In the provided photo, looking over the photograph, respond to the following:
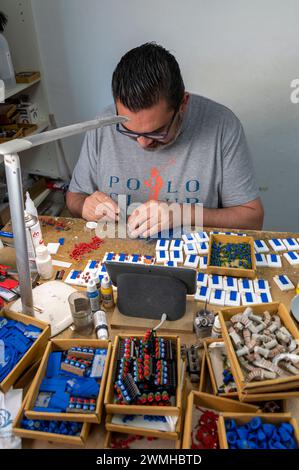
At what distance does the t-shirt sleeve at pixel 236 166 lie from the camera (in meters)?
1.60

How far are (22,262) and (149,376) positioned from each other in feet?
1.44

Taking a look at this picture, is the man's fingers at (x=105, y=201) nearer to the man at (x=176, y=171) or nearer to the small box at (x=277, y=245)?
the man at (x=176, y=171)

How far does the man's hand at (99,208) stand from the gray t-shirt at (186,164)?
0.16 m

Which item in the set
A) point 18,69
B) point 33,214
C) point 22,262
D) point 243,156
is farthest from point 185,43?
point 22,262

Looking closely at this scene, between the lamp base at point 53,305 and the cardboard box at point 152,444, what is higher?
the lamp base at point 53,305

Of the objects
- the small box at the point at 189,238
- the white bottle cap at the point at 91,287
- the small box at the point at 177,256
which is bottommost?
the small box at the point at 177,256

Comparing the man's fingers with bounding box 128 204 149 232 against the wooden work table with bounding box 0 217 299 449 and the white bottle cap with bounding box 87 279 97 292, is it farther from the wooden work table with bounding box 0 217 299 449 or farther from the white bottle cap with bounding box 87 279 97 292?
the white bottle cap with bounding box 87 279 97 292

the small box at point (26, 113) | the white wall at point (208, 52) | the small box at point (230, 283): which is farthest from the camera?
the small box at point (26, 113)

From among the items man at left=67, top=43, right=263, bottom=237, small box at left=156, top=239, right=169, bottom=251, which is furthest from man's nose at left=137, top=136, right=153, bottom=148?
small box at left=156, top=239, right=169, bottom=251

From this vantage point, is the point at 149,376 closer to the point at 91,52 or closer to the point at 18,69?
the point at 91,52

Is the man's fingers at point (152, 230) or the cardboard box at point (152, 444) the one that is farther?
the man's fingers at point (152, 230)

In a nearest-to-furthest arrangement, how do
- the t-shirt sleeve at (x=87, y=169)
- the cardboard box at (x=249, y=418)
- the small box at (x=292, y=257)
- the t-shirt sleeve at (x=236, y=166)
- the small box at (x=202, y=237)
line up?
the cardboard box at (x=249, y=418), the small box at (x=292, y=257), the small box at (x=202, y=237), the t-shirt sleeve at (x=236, y=166), the t-shirt sleeve at (x=87, y=169)

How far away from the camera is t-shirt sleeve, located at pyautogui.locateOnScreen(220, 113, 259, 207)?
160 centimetres

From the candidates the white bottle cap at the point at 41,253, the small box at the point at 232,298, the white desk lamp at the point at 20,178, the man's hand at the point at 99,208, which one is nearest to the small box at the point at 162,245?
the man's hand at the point at 99,208
